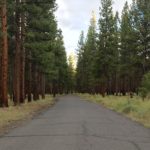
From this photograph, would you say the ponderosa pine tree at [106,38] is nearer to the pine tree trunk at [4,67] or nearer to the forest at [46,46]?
the forest at [46,46]

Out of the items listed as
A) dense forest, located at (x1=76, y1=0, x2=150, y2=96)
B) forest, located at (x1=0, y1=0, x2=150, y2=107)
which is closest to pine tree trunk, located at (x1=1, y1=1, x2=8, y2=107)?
forest, located at (x1=0, y1=0, x2=150, y2=107)

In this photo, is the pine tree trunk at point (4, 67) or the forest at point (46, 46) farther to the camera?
the forest at point (46, 46)

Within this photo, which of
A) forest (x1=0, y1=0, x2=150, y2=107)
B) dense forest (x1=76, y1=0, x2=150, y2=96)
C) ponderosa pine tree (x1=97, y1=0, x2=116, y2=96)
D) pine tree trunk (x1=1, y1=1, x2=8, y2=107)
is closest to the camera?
pine tree trunk (x1=1, y1=1, x2=8, y2=107)

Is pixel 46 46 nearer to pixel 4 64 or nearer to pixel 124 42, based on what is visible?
pixel 4 64

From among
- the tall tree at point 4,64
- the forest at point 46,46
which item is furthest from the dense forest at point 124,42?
the tall tree at point 4,64

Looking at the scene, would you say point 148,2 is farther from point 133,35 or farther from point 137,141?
point 137,141

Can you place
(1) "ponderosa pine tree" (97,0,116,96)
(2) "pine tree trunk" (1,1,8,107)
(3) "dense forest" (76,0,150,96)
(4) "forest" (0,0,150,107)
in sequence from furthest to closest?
(1) "ponderosa pine tree" (97,0,116,96)
(3) "dense forest" (76,0,150,96)
(4) "forest" (0,0,150,107)
(2) "pine tree trunk" (1,1,8,107)

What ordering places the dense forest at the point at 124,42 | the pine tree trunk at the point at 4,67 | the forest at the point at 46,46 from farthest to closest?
the dense forest at the point at 124,42 → the forest at the point at 46,46 → the pine tree trunk at the point at 4,67

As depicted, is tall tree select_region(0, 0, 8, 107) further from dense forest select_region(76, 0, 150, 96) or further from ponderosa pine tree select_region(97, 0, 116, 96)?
ponderosa pine tree select_region(97, 0, 116, 96)

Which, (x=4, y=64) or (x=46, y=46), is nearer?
(x=4, y=64)

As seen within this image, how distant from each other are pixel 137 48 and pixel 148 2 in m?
6.18

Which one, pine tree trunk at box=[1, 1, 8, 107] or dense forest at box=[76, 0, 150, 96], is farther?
dense forest at box=[76, 0, 150, 96]

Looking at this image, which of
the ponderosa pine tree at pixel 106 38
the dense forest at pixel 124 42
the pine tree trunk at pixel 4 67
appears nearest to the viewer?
the pine tree trunk at pixel 4 67

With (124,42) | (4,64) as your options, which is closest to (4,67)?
(4,64)
